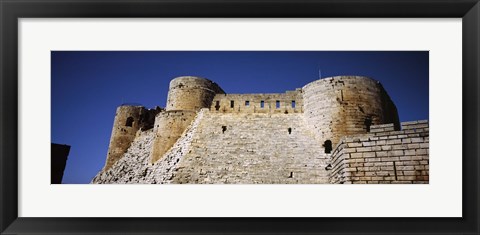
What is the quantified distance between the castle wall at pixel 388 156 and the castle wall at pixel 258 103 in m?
6.54

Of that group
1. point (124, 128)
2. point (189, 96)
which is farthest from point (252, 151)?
point (124, 128)

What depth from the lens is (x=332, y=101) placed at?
11219 mm

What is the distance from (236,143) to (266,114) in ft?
6.48

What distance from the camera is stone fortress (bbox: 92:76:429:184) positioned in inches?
227

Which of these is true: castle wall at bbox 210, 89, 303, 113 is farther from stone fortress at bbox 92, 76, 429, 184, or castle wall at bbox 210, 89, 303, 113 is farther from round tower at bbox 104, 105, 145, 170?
round tower at bbox 104, 105, 145, 170

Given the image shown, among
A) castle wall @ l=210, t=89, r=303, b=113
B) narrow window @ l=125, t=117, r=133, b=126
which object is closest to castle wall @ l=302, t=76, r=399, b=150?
castle wall @ l=210, t=89, r=303, b=113

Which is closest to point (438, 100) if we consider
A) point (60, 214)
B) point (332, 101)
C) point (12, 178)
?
point (60, 214)

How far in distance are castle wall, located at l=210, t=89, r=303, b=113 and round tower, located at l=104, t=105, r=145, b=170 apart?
4799 millimetres

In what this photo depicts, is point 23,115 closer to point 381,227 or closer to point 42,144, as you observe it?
point 42,144

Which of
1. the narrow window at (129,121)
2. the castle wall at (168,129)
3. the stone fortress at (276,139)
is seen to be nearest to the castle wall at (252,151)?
the stone fortress at (276,139)

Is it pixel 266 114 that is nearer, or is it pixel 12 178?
pixel 12 178

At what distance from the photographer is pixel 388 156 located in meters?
5.57
